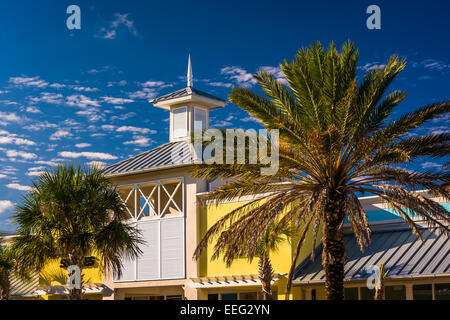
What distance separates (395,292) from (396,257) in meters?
1.33

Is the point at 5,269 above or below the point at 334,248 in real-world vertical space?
below

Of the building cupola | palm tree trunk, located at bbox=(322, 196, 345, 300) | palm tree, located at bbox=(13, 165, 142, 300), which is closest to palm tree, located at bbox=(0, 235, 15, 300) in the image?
palm tree, located at bbox=(13, 165, 142, 300)

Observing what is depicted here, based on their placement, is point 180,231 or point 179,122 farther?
point 179,122

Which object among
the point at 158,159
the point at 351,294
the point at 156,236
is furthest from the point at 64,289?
the point at 351,294

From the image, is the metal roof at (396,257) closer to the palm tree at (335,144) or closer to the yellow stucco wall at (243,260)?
the yellow stucco wall at (243,260)

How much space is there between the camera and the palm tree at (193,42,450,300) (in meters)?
18.0

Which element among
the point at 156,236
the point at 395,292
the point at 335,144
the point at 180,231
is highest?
the point at 335,144

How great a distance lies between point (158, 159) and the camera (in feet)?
106

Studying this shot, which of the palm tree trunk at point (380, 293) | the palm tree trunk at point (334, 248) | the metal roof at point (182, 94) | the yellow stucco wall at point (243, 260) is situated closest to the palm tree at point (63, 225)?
the yellow stucco wall at point (243, 260)

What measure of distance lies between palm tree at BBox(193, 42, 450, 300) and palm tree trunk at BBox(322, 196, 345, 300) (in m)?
0.03

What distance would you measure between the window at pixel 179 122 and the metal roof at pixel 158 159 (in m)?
0.54

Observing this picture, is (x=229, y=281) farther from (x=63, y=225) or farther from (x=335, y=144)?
(x=335, y=144)

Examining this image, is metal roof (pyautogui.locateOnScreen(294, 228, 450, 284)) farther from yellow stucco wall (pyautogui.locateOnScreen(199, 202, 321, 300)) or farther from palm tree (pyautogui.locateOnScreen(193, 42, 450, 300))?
palm tree (pyautogui.locateOnScreen(193, 42, 450, 300))
